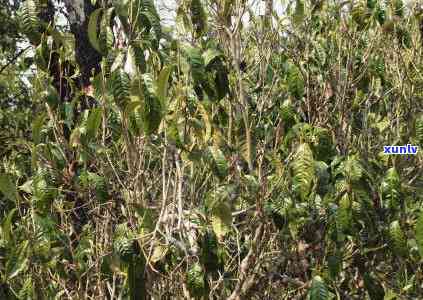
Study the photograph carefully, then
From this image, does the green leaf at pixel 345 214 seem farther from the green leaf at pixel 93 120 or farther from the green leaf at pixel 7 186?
the green leaf at pixel 7 186

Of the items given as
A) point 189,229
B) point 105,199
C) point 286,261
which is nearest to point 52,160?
point 105,199

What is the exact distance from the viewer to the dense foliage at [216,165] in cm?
194

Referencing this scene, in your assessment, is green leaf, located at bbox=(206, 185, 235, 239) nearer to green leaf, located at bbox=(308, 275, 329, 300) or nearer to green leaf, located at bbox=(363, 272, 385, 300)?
green leaf, located at bbox=(308, 275, 329, 300)

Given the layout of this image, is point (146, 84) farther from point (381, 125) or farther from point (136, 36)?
point (381, 125)

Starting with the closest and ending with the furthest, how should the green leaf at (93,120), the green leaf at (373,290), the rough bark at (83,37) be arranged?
the green leaf at (93,120) → the green leaf at (373,290) → the rough bark at (83,37)

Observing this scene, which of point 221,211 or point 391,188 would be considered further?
point 391,188

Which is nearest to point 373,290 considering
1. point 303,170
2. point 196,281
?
point 303,170

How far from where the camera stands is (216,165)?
77.0 inches

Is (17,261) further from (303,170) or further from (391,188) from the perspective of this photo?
(391,188)

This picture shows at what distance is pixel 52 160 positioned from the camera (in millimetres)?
2270

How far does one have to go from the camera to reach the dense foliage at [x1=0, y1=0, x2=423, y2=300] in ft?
6.37

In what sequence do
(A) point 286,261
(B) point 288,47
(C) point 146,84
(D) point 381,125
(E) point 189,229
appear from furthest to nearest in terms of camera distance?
(B) point 288,47
(D) point 381,125
(A) point 286,261
(E) point 189,229
(C) point 146,84

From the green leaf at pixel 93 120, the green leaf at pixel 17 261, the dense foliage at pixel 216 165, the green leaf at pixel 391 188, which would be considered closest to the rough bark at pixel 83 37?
the dense foliage at pixel 216 165

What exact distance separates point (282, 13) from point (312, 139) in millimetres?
991
